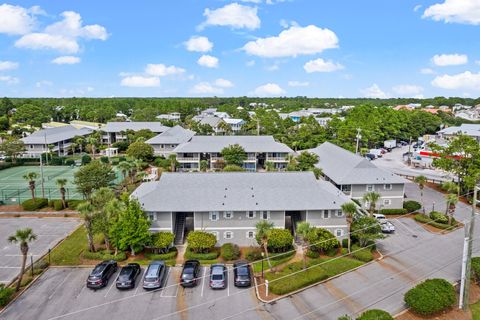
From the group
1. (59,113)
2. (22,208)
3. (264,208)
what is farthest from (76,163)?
(59,113)

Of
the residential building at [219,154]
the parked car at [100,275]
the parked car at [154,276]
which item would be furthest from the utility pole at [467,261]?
the residential building at [219,154]

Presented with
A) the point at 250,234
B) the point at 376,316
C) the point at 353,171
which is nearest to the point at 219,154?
the point at 353,171

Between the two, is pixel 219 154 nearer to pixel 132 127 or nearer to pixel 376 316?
pixel 132 127

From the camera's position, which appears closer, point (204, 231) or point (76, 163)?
point (204, 231)

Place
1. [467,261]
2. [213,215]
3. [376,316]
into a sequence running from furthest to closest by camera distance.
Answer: [213,215], [467,261], [376,316]

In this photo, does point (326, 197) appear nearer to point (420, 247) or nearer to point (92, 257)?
point (420, 247)

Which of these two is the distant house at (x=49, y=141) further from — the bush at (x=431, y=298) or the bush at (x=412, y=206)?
the bush at (x=431, y=298)

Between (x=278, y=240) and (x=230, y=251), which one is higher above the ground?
(x=278, y=240)
